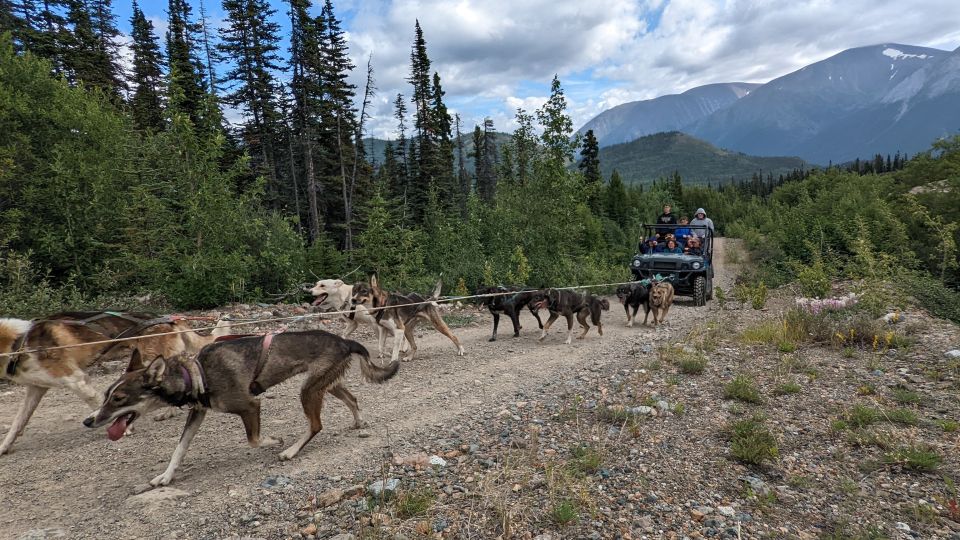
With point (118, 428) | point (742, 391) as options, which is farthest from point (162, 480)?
point (742, 391)

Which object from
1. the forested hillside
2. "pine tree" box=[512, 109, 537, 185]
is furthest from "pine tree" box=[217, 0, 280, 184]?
"pine tree" box=[512, 109, 537, 185]

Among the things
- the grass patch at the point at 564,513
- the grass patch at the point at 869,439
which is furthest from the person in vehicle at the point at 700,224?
the grass patch at the point at 564,513

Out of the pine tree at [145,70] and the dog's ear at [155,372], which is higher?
the pine tree at [145,70]

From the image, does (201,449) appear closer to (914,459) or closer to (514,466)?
(514,466)

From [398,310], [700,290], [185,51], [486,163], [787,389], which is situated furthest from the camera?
[486,163]

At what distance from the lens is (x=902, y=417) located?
4902mm

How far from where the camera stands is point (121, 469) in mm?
4422

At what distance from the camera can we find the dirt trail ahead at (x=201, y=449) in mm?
3648

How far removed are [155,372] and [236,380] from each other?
2.15ft

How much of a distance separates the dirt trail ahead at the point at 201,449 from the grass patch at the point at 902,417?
3806 millimetres

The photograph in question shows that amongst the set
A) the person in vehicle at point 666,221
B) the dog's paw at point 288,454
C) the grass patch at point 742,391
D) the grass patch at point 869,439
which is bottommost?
the grass patch at point 869,439

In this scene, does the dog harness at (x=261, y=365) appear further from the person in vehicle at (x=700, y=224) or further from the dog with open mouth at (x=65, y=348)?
A: the person in vehicle at (x=700, y=224)

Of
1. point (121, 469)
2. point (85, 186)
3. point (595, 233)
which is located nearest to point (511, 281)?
point (121, 469)

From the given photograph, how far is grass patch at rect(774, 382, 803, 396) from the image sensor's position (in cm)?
590
